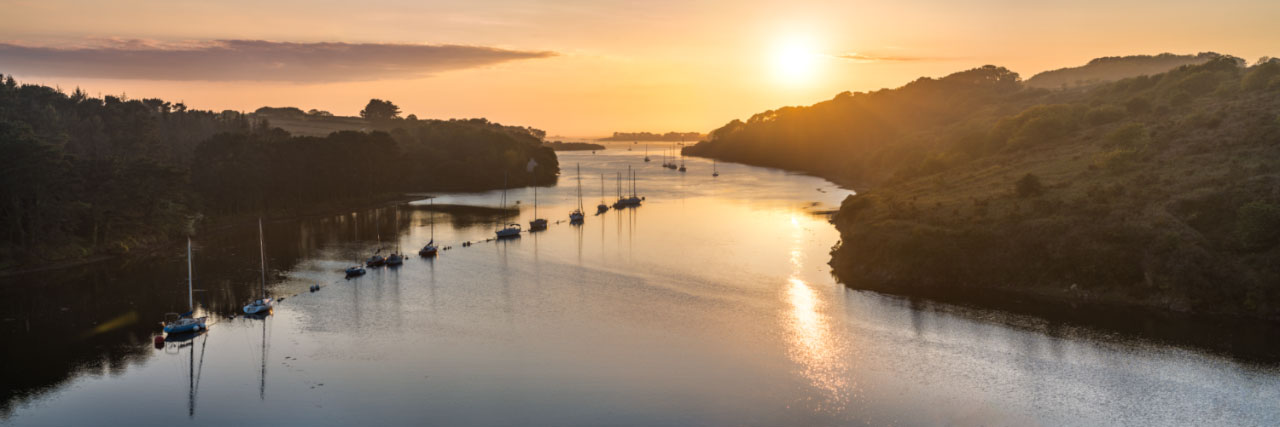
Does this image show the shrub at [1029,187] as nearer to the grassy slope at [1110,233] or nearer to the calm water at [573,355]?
the grassy slope at [1110,233]

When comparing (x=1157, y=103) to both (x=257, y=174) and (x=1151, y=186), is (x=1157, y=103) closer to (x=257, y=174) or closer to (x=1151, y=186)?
(x=1151, y=186)

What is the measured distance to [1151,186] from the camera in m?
71.8

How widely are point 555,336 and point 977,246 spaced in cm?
3664

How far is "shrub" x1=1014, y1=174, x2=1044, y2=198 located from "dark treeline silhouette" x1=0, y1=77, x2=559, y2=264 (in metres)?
87.6

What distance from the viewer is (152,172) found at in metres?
89.1

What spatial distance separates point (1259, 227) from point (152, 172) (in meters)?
101

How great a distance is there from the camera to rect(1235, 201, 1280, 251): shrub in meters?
57.9

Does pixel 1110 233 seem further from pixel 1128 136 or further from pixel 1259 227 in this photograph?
pixel 1128 136

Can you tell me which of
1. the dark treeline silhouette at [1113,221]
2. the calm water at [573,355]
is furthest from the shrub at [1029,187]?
the calm water at [573,355]

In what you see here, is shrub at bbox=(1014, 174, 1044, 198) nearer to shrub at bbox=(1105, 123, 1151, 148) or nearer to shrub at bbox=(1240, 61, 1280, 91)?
shrub at bbox=(1105, 123, 1151, 148)

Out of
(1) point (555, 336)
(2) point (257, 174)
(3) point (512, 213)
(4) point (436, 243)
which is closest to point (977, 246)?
(1) point (555, 336)

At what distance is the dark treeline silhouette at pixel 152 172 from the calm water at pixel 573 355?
764 cm

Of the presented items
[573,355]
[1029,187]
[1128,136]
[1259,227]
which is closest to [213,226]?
[573,355]

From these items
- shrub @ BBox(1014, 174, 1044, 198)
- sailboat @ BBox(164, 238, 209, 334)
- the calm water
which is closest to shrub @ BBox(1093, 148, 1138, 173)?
shrub @ BBox(1014, 174, 1044, 198)
